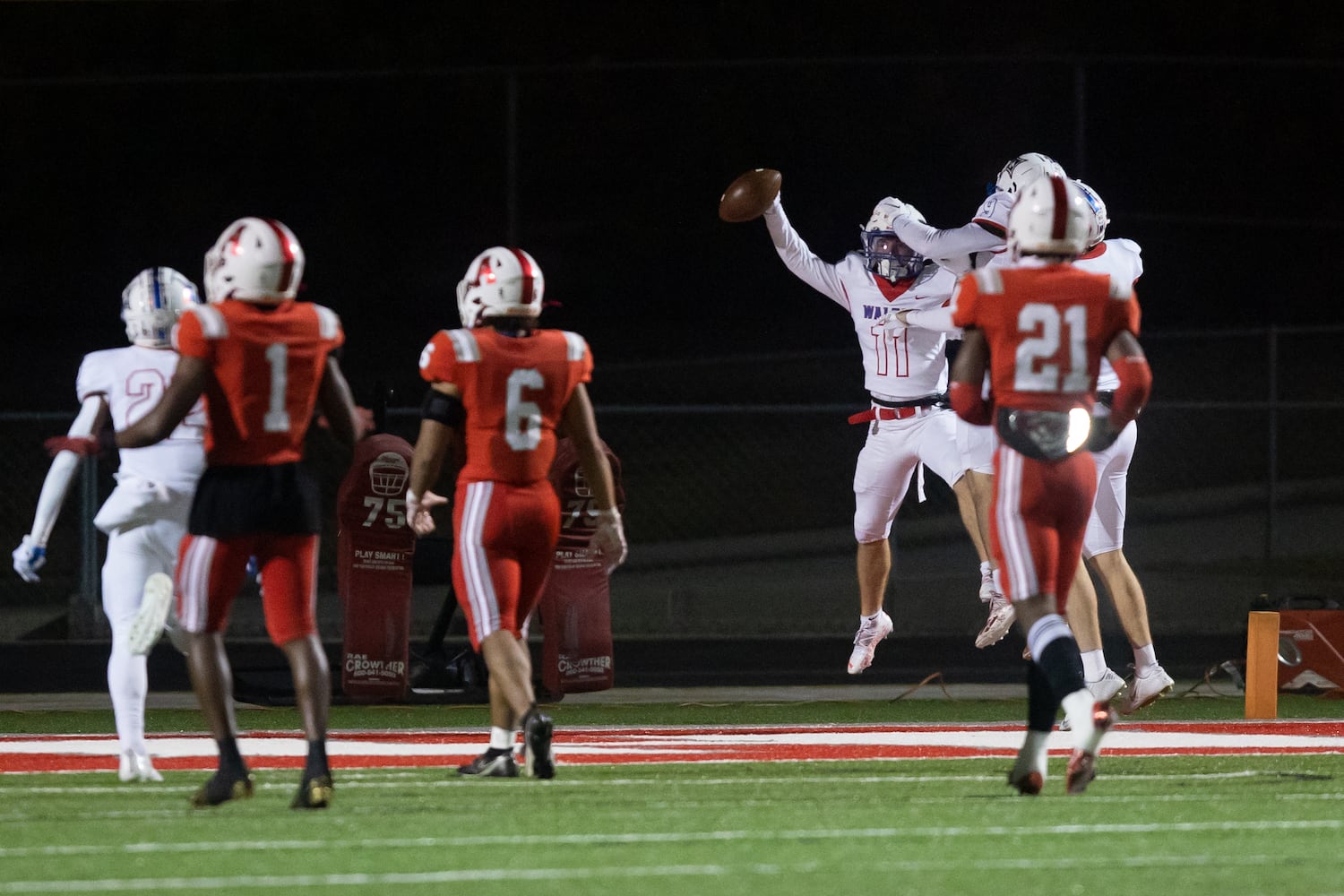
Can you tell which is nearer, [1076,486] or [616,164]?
[1076,486]

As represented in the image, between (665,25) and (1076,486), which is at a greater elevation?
(665,25)

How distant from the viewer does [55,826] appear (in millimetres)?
5402

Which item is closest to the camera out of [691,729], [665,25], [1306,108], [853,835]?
[853,835]

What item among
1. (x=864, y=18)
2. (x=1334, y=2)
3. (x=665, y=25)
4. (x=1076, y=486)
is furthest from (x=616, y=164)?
(x=1076, y=486)

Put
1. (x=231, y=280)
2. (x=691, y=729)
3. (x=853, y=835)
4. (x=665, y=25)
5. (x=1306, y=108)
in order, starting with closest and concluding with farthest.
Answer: (x=853, y=835) < (x=231, y=280) < (x=691, y=729) < (x=665, y=25) < (x=1306, y=108)

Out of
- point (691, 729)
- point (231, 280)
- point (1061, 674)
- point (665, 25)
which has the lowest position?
point (691, 729)

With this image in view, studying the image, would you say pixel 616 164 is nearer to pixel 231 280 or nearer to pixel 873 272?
pixel 873 272

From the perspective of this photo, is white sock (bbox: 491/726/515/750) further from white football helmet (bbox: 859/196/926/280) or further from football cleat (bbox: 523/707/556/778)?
white football helmet (bbox: 859/196/926/280)

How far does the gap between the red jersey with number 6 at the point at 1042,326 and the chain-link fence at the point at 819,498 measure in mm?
7045

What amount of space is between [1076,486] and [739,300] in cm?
2407

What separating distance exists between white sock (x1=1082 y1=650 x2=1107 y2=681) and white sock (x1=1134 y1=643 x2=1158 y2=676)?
1.26 ft

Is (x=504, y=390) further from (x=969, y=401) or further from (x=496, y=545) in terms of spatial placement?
(x=969, y=401)

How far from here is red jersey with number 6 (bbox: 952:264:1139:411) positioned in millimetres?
5992

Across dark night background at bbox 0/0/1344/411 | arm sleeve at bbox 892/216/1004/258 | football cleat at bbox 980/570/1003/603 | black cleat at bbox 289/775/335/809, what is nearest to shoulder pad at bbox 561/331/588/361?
black cleat at bbox 289/775/335/809
